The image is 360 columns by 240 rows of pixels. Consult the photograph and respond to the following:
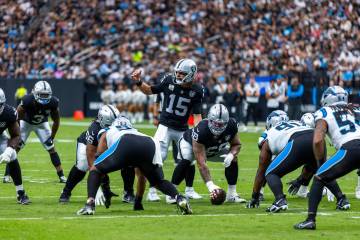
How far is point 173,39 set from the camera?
39.6 m

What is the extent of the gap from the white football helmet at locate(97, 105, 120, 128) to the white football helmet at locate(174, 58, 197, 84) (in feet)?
5.52

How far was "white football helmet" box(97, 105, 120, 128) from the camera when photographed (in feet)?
40.0

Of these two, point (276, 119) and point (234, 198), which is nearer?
point (234, 198)

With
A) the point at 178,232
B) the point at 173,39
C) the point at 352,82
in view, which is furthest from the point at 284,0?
the point at 178,232

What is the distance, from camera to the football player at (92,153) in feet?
40.1

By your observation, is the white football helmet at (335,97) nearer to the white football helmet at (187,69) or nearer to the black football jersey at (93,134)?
the white football helmet at (187,69)

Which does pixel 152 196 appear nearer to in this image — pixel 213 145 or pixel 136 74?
pixel 213 145

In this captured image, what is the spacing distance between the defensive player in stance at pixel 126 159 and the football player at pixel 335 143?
173cm

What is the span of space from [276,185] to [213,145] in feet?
5.44

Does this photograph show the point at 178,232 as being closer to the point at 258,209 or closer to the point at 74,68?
the point at 258,209

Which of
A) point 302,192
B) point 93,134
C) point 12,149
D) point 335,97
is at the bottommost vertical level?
point 302,192

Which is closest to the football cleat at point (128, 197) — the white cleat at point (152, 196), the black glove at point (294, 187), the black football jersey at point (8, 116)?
the white cleat at point (152, 196)

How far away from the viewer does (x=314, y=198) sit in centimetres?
992

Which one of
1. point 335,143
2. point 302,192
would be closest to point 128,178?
point 302,192
